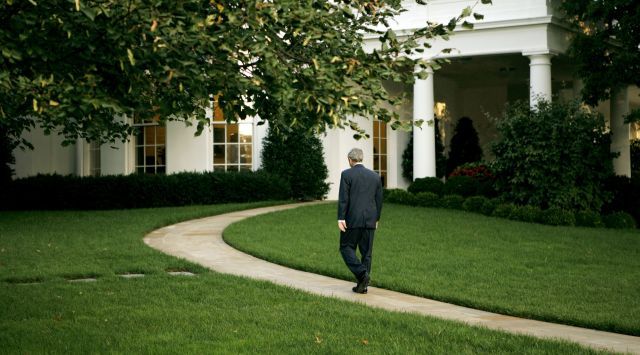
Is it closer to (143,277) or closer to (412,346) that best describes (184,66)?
(412,346)

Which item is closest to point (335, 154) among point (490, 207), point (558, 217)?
point (490, 207)

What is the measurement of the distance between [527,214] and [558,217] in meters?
0.67

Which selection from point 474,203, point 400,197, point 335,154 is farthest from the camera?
point 335,154

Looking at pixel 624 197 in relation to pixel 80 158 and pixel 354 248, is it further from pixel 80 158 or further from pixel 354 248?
pixel 80 158

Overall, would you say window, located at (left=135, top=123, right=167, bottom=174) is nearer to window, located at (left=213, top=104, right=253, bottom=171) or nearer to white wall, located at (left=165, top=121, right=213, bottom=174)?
white wall, located at (left=165, top=121, right=213, bottom=174)

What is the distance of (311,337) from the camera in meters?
6.87

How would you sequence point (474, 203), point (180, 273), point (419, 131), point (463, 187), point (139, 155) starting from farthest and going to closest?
point (139, 155)
point (419, 131)
point (463, 187)
point (474, 203)
point (180, 273)

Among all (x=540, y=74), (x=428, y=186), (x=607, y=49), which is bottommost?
(x=428, y=186)

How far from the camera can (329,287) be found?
9836mm

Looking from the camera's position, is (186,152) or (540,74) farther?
(186,152)

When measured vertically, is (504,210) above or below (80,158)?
below

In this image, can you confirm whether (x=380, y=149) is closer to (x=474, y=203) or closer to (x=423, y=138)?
(x=423, y=138)

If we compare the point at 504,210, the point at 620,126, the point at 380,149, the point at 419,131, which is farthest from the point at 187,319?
the point at 380,149

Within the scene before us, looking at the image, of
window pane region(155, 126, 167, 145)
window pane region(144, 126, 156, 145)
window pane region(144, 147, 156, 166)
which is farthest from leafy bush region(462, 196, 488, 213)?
window pane region(144, 126, 156, 145)
